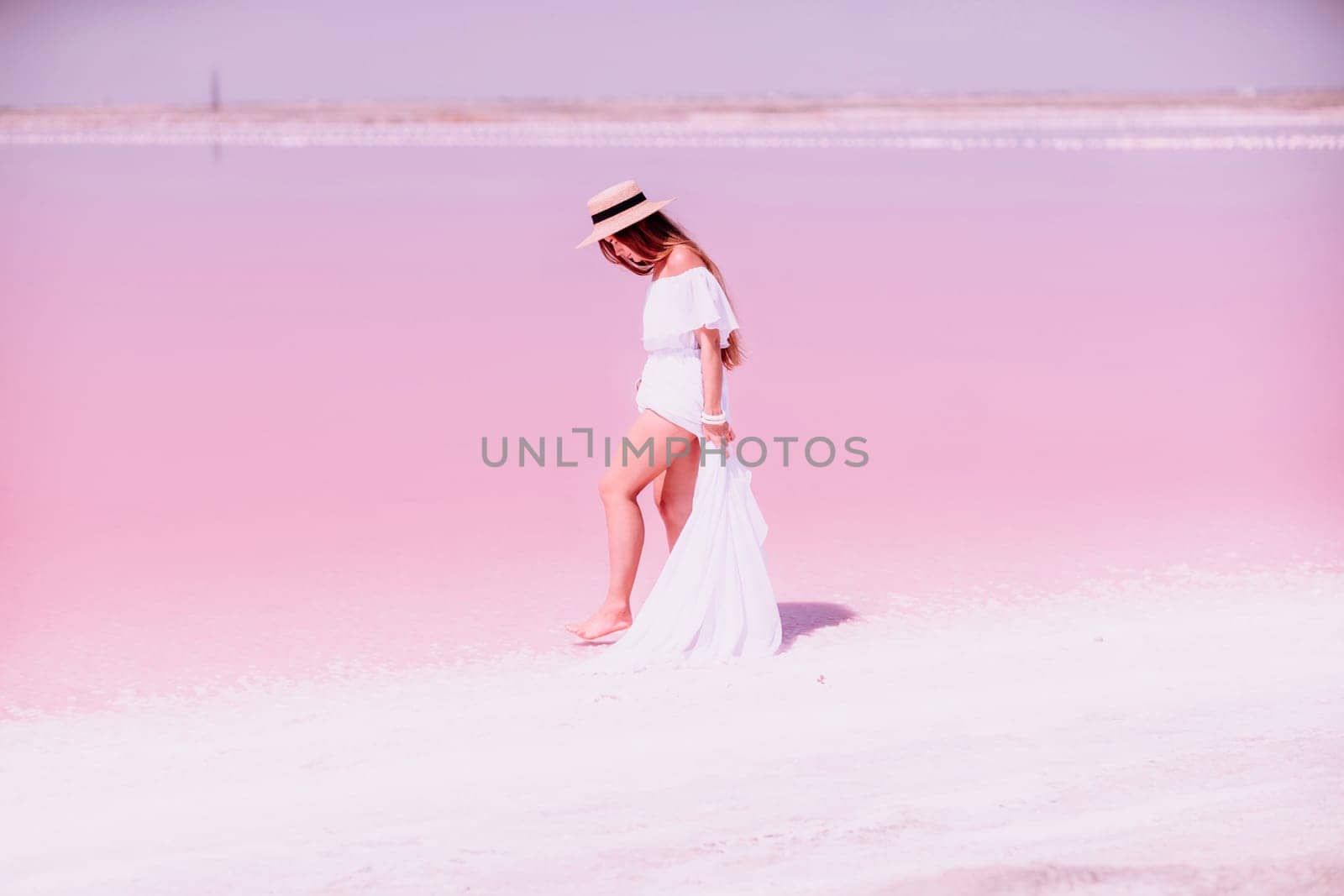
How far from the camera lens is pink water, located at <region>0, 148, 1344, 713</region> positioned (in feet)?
16.4

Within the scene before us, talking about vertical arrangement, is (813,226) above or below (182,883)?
above

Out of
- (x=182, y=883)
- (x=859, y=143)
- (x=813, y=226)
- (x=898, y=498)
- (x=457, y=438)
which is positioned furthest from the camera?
(x=859, y=143)

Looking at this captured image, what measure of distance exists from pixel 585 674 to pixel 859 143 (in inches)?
1003

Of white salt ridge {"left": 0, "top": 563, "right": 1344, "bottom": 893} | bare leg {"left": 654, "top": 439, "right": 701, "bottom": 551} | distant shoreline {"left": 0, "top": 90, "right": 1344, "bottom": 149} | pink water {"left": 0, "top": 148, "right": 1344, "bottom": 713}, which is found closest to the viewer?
white salt ridge {"left": 0, "top": 563, "right": 1344, "bottom": 893}

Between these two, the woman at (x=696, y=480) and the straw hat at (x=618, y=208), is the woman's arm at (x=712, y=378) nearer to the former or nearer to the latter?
the woman at (x=696, y=480)

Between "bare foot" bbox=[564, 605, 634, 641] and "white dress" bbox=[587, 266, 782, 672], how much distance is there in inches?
3.7

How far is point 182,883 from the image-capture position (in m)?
2.82

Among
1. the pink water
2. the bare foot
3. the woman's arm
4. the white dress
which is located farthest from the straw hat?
the pink water

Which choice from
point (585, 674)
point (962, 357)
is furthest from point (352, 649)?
point (962, 357)

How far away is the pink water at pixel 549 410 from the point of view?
4984 mm

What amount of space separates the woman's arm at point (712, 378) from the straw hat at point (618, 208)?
374mm

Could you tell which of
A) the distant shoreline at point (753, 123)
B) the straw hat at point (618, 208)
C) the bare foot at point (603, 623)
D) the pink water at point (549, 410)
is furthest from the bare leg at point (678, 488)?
the distant shoreline at point (753, 123)

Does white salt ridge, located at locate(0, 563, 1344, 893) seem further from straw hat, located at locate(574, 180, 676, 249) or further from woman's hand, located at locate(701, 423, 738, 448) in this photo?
straw hat, located at locate(574, 180, 676, 249)

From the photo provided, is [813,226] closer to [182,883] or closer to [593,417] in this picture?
[593,417]
